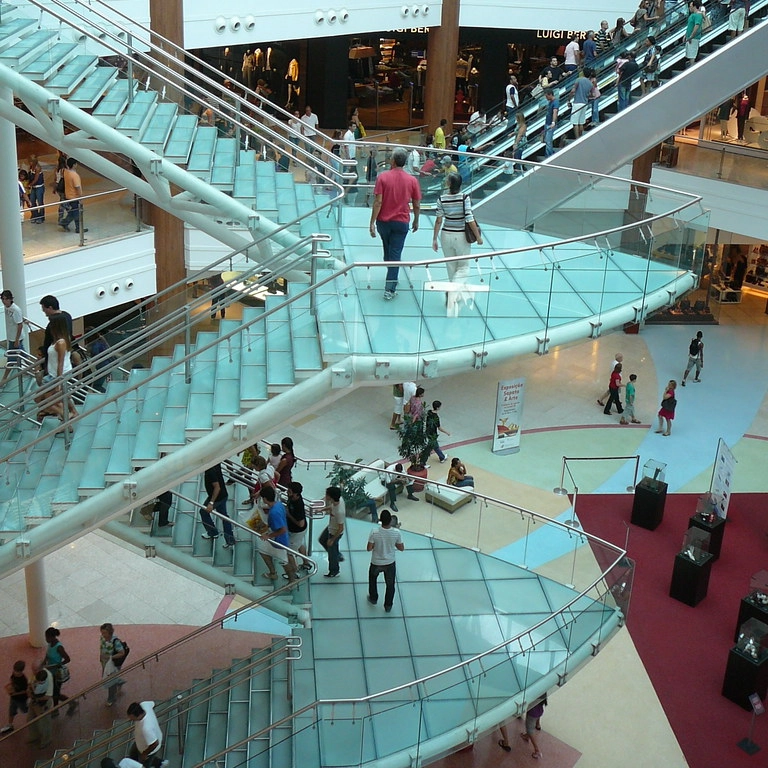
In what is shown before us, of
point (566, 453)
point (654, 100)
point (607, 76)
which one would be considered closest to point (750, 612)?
point (566, 453)

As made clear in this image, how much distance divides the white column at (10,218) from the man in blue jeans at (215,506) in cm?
450

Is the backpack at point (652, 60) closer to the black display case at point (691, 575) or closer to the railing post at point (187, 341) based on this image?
the black display case at point (691, 575)

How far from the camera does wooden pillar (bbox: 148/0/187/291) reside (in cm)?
1953

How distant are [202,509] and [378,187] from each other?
400 cm

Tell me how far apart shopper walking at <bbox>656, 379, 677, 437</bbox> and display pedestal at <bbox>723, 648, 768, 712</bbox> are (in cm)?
748

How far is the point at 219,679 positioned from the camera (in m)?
11.8

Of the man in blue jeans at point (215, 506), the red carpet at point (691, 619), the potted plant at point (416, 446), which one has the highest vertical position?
the man in blue jeans at point (215, 506)

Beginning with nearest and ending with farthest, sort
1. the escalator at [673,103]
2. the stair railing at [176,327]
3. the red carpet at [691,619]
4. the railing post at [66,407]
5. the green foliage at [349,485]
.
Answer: the stair railing at [176,327], the railing post at [66,407], the red carpet at [691,619], the green foliage at [349,485], the escalator at [673,103]

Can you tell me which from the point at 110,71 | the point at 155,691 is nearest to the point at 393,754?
the point at 155,691

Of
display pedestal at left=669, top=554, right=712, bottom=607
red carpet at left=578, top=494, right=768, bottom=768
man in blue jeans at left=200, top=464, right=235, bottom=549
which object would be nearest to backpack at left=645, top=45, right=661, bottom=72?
red carpet at left=578, top=494, right=768, bottom=768

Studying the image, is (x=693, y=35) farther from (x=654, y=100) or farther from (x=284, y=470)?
(x=284, y=470)

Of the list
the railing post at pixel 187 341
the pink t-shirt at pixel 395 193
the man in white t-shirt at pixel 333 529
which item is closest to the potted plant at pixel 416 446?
the man in white t-shirt at pixel 333 529

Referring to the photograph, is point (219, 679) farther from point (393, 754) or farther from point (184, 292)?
point (184, 292)

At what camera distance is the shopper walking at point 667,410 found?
2084 centimetres
